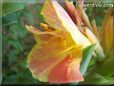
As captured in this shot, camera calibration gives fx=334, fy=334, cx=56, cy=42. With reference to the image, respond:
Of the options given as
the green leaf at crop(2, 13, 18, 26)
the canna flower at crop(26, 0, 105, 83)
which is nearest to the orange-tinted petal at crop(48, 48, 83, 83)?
the canna flower at crop(26, 0, 105, 83)

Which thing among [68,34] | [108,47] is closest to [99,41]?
[108,47]

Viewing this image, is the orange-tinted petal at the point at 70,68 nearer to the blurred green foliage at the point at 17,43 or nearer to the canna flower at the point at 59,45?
the canna flower at the point at 59,45

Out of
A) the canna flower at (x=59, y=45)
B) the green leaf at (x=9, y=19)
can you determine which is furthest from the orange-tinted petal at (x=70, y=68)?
the green leaf at (x=9, y=19)

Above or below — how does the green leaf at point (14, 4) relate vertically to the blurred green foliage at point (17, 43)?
above

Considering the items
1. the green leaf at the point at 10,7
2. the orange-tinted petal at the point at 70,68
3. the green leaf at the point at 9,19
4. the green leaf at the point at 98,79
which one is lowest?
the green leaf at the point at 98,79

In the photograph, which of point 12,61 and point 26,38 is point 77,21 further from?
point 12,61

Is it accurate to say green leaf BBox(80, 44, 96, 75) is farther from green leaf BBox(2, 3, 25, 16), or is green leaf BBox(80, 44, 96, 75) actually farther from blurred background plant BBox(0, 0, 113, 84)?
green leaf BBox(2, 3, 25, 16)

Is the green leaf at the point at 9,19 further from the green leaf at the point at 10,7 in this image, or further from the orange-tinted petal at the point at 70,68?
the orange-tinted petal at the point at 70,68
